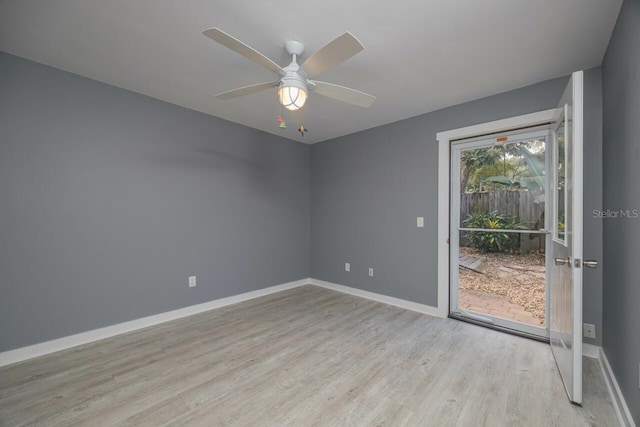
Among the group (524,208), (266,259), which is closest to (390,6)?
(524,208)

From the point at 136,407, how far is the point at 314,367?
47.4 inches

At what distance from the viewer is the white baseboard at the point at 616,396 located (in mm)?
1473

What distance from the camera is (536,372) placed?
203cm

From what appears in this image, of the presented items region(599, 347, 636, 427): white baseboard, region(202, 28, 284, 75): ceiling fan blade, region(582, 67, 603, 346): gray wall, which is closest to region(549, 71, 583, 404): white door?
region(599, 347, 636, 427): white baseboard

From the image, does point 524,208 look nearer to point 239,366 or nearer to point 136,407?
point 239,366

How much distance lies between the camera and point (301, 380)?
1950 millimetres

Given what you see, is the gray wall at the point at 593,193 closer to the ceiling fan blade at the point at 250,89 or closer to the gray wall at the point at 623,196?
the gray wall at the point at 623,196

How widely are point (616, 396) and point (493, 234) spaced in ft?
5.18

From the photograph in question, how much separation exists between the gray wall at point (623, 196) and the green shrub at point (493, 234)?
29.8 inches

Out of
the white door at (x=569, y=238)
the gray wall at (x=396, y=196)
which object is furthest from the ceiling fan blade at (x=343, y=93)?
the gray wall at (x=396, y=196)

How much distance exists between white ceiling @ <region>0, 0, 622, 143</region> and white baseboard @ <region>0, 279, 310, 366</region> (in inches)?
94.6

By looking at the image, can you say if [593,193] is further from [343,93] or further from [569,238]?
[343,93]

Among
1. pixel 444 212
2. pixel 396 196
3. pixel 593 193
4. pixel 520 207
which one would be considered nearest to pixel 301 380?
pixel 444 212

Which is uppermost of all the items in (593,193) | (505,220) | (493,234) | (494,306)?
(593,193)
